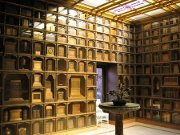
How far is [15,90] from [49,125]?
124 centimetres

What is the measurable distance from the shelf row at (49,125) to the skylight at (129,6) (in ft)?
10.8

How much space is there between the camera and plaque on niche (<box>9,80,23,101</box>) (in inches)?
183

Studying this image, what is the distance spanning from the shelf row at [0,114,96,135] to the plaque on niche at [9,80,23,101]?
0.57 metres

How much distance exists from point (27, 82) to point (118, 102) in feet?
7.26

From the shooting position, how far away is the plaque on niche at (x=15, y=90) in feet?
15.3

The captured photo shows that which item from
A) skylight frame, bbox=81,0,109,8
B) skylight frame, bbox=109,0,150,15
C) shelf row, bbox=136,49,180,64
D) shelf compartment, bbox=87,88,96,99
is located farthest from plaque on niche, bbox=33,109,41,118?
shelf row, bbox=136,49,180,64

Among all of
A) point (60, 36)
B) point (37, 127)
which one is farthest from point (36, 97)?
point (60, 36)

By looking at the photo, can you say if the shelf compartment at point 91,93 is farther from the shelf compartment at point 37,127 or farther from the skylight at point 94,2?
the skylight at point 94,2

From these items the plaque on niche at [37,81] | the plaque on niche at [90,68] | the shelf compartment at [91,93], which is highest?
the plaque on niche at [90,68]

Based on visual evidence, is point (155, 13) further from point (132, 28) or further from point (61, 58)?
point (61, 58)

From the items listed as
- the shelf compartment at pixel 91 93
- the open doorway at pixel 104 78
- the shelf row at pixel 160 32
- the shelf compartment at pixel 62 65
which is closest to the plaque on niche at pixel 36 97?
the shelf compartment at pixel 62 65

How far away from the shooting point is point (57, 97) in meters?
5.36

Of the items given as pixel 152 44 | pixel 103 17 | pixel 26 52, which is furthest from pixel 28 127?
pixel 152 44

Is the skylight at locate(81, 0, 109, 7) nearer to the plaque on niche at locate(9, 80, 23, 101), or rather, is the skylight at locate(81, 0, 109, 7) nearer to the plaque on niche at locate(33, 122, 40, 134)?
the plaque on niche at locate(9, 80, 23, 101)
